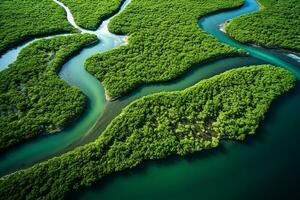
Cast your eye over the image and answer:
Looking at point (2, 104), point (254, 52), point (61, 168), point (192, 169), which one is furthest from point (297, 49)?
point (2, 104)

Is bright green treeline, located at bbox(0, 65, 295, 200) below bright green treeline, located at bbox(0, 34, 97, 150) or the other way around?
below

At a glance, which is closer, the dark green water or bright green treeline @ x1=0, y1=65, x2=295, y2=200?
bright green treeline @ x1=0, y1=65, x2=295, y2=200

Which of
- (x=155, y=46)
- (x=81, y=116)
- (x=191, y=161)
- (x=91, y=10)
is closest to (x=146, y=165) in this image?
(x=191, y=161)

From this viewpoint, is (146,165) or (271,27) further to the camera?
(271,27)

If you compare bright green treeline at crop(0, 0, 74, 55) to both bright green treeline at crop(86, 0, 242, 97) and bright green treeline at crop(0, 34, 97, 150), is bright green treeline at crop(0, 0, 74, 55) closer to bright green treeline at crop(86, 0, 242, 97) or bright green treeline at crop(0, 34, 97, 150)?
bright green treeline at crop(0, 34, 97, 150)

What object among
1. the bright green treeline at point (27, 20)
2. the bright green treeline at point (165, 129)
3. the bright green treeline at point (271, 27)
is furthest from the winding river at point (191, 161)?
the bright green treeline at point (271, 27)

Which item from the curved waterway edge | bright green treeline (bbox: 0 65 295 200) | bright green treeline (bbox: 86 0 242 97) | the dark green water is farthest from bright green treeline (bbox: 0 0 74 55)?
the dark green water

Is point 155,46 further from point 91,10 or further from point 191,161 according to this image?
point 191,161
